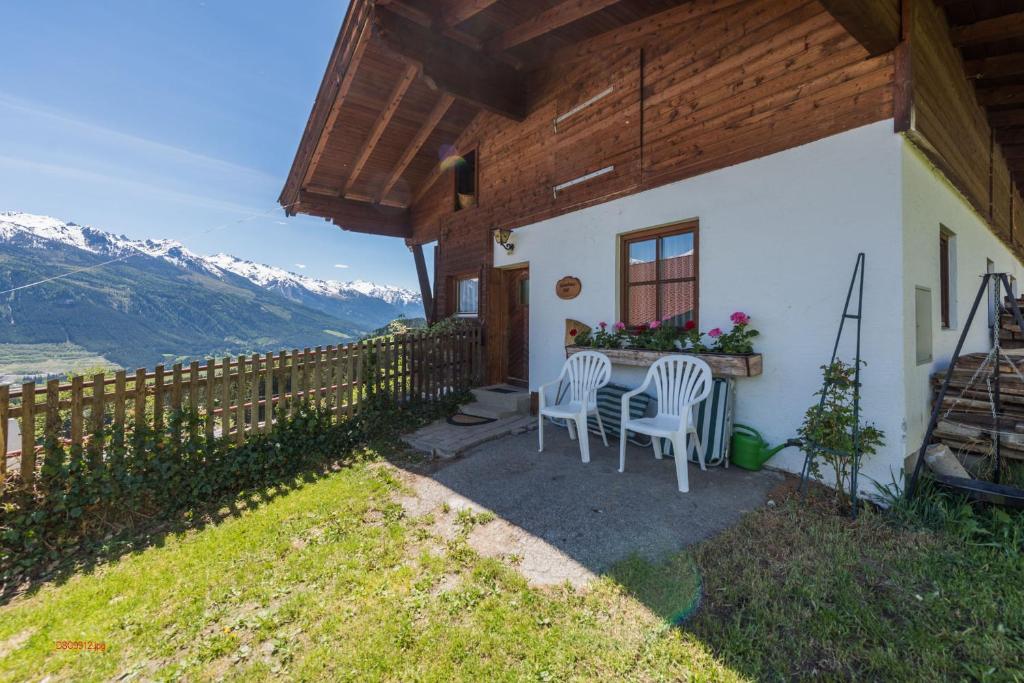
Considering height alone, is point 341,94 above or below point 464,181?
A: above

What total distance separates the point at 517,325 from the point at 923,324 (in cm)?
473

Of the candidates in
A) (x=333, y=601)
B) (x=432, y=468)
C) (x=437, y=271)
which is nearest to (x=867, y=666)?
(x=333, y=601)

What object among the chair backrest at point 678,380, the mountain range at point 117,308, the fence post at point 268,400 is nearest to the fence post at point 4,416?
the fence post at point 268,400

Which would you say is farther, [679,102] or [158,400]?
[679,102]

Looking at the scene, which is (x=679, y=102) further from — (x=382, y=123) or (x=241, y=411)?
(x=241, y=411)

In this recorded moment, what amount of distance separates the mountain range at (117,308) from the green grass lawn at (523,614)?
5978 cm

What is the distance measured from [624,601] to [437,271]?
704 cm

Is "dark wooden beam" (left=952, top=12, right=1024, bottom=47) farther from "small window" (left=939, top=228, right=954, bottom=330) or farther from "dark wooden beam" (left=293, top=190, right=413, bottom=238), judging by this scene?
"dark wooden beam" (left=293, top=190, right=413, bottom=238)

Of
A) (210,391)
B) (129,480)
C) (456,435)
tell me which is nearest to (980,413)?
(456,435)

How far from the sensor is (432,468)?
394cm

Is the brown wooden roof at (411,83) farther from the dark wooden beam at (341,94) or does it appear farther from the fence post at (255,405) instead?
the fence post at (255,405)

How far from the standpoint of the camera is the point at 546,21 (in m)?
4.61

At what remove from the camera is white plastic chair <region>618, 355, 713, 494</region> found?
321 centimetres

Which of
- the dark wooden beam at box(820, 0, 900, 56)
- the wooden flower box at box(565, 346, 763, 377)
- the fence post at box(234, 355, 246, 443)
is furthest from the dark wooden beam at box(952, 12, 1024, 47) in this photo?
the fence post at box(234, 355, 246, 443)
